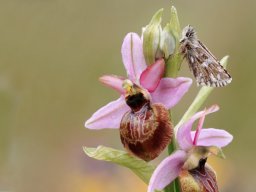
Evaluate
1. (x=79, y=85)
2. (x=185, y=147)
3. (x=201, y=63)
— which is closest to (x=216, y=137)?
(x=185, y=147)

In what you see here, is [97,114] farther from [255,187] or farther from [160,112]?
[255,187]

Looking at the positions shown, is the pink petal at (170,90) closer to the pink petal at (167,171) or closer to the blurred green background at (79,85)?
the pink petal at (167,171)

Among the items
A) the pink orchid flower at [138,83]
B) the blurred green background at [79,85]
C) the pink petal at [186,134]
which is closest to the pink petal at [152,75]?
the pink orchid flower at [138,83]

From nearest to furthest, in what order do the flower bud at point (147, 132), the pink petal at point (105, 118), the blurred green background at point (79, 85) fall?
the flower bud at point (147, 132) → the pink petal at point (105, 118) → the blurred green background at point (79, 85)

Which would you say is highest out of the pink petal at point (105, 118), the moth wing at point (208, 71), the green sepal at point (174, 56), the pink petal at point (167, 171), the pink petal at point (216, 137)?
the green sepal at point (174, 56)

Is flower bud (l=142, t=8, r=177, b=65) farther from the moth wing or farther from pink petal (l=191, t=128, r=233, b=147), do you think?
pink petal (l=191, t=128, r=233, b=147)

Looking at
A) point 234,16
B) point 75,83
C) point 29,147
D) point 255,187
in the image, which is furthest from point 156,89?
point 234,16
